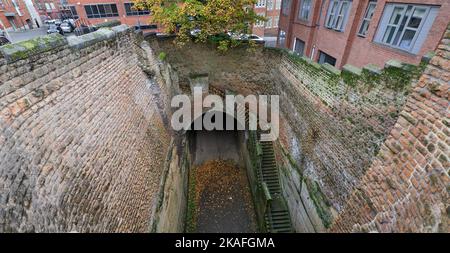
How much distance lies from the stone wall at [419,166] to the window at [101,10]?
2906 cm

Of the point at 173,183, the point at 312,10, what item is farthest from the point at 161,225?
the point at 312,10

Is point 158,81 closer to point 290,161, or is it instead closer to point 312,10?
point 290,161

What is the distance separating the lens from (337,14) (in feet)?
35.1

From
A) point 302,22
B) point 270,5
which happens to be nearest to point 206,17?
point 302,22

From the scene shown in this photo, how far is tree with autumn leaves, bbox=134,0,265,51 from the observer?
9.24m

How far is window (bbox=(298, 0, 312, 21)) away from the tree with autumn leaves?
15.9ft

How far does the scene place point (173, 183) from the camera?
9250mm

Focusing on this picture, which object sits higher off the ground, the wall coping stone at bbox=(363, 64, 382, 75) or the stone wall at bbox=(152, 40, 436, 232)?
the wall coping stone at bbox=(363, 64, 382, 75)

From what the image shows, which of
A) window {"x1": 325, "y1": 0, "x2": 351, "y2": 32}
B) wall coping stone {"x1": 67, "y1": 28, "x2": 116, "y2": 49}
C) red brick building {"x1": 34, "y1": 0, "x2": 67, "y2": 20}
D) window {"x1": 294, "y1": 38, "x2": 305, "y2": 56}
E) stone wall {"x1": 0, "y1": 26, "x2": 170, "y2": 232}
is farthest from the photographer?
red brick building {"x1": 34, "y1": 0, "x2": 67, "y2": 20}

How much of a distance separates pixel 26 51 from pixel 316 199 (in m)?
8.63

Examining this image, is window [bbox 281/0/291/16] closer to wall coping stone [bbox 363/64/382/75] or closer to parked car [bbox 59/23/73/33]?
wall coping stone [bbox 363/64/382/75]

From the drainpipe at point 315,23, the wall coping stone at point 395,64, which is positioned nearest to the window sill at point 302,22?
the drainpipe at point 315,23
